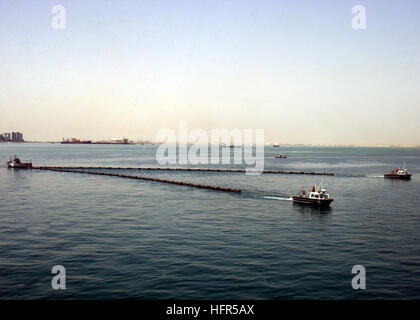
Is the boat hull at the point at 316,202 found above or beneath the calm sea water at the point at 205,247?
above

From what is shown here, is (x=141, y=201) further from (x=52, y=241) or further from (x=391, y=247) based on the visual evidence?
(x=391, y=247)

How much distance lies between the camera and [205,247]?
40062 millimetres

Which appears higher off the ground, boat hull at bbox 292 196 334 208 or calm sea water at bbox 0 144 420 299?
boat hull at bbox 292 196 334 208

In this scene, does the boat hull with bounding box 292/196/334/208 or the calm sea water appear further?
the boat hull with bounding box 292/196/334/208

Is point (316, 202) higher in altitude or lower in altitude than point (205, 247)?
higher

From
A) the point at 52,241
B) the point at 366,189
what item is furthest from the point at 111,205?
the point at 366,189

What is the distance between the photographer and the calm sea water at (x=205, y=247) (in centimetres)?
2880

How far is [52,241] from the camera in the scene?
41844 millimetres

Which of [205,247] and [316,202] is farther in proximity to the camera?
[316,202]

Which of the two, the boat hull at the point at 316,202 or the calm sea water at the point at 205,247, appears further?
the boat hull at the point at 316,202

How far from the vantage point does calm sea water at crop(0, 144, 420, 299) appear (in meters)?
28.8
